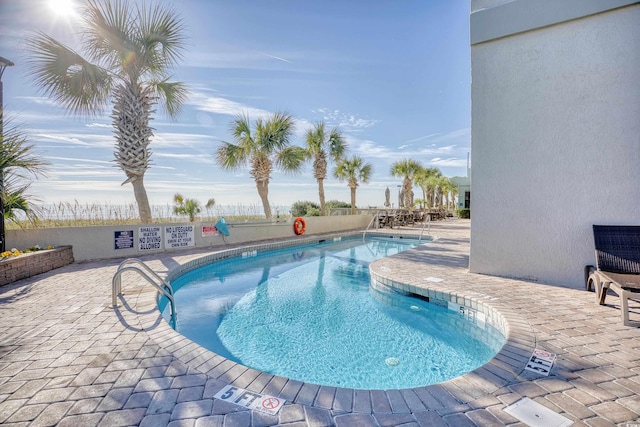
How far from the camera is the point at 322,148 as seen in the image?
16.8 meters

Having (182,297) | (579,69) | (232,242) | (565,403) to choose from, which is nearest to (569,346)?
(565,403)

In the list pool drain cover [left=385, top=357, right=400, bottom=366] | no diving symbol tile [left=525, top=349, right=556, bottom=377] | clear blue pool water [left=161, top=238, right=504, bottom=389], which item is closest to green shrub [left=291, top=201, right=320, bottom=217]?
clear blue pool water [left=161, top=238, right=504, bottom=389]

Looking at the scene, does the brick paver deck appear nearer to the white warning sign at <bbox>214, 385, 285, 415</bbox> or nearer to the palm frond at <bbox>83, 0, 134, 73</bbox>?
the white warning sign at <bbox>214, 385, 285, 415</bbox>

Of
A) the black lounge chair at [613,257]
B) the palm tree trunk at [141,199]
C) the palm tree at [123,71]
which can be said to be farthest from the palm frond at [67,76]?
the black lounge chair at [613,257]

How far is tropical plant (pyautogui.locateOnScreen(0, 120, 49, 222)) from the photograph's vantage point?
5.03 meters

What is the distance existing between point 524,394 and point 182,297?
5.35 meters

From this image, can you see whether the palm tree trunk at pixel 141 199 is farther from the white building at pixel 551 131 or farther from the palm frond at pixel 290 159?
the white building at pixel 551 131

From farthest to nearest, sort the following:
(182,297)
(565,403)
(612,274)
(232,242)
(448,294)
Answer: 1. (232,242)
2. (182,297)
3. (448,294)
4. (612,274)
5. (565,403)

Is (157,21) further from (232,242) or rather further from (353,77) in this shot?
(353,77)

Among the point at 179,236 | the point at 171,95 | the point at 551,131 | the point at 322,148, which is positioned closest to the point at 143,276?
the point at 179,236

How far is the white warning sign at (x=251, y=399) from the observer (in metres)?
1.86

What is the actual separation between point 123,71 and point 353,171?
1361 centimetres

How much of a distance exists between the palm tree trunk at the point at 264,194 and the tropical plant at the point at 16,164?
8.64 meters

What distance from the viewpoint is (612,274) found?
3779 millimetres
